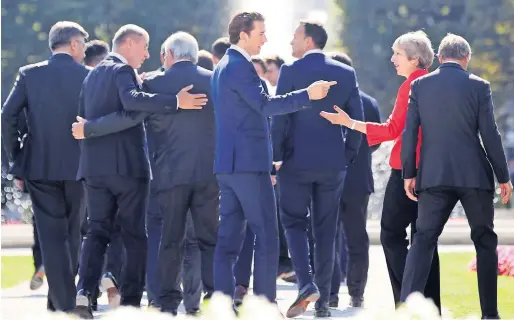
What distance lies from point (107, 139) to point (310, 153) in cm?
158

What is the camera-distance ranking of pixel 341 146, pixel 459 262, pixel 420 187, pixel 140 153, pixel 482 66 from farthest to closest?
pixel 482 66, pixel 459 262, pixel 341 146, pixel 140 153, pixel 420 187

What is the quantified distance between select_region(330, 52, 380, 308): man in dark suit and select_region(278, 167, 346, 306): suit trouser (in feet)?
3.68

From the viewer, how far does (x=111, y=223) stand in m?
10.4

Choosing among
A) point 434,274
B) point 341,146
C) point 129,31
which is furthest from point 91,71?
point 434,274

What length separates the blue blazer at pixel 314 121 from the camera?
10922 mm

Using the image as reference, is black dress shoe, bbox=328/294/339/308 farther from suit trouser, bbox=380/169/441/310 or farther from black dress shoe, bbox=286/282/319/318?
suit trouser, bbox=380/169/441/310

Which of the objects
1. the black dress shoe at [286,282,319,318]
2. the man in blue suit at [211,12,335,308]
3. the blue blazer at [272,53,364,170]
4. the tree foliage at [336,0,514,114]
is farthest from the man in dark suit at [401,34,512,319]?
the tree foliage at [336,0,514,114]

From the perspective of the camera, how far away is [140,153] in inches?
409

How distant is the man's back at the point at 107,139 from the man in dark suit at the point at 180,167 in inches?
8.8

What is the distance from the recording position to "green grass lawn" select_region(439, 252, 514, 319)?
1142 cm

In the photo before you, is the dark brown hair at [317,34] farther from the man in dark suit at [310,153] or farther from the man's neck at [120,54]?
the man's neck at [120,54]

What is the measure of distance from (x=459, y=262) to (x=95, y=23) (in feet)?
113

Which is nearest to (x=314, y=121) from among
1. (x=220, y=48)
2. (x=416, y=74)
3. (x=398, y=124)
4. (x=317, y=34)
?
(x=317, y=34)

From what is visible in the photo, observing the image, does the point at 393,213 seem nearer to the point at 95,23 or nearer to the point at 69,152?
the point at 69,152
